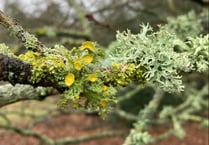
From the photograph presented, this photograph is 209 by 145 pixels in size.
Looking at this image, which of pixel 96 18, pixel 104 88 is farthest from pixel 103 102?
pixel 96 18

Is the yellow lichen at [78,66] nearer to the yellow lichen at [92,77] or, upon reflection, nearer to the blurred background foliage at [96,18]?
the yellow lichen at [92,77]

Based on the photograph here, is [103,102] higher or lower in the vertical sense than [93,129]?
lower

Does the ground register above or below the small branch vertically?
above

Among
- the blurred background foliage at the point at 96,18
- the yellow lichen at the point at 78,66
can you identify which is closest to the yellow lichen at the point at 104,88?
the yellow lichen at the point at 78,66

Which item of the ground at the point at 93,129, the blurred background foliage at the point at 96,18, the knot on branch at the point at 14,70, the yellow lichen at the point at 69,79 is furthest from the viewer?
the ground at the point at 93,129

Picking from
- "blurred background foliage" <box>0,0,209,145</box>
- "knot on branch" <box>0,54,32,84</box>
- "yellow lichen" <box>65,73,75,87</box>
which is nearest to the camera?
"knot on branch" <box>0,54,32,84</box>

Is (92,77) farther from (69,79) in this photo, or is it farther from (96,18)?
(96,18)

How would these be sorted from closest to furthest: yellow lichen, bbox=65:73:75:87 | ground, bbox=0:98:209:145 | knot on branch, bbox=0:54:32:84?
knot on branch, bbox=0:54:32:84 → yellow lichen, bbox=65:73:75:87 → ground, bbox=0:98:209:145

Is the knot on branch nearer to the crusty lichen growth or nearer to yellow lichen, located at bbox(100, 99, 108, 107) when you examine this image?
the crusty lichen growth

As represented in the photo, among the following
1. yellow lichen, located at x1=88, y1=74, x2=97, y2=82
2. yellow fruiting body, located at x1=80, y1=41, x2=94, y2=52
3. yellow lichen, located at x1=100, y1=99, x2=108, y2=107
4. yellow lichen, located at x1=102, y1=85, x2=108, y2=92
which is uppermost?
yellow fruiting body, located at x1=80, y1=41, x2=94, y2=52

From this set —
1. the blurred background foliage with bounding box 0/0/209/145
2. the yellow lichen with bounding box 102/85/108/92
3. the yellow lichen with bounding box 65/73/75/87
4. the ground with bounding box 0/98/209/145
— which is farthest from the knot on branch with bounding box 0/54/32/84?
the ground with bounding box 0/98/209/145

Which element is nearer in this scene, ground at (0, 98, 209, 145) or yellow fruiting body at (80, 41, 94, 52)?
yellow fruiting body at (80, 41, 94, 52)
